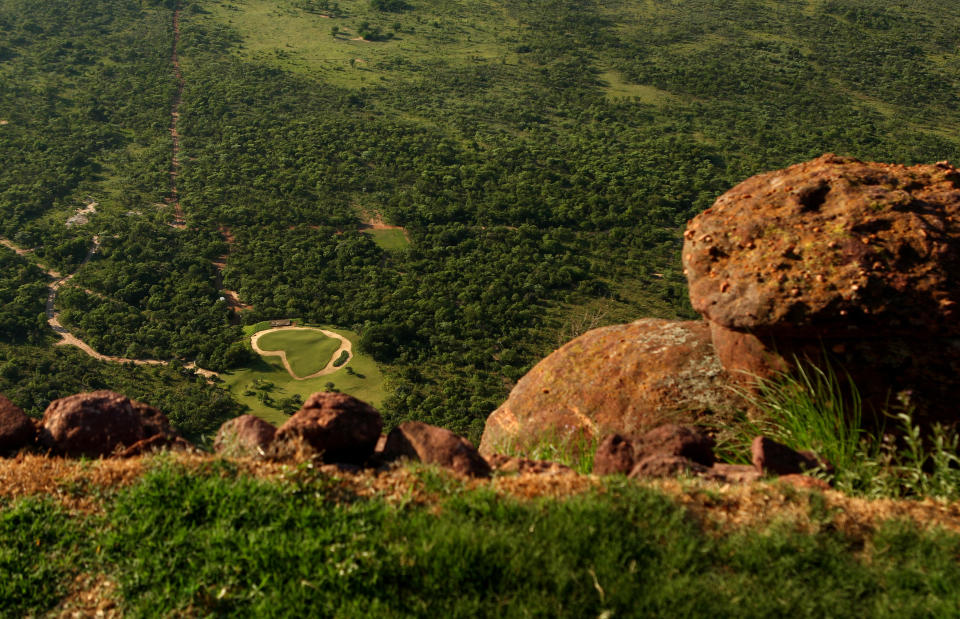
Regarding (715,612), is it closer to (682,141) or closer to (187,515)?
(187,515)

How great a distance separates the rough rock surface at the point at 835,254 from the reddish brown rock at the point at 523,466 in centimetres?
227

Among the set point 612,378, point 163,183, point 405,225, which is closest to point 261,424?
point 612,378

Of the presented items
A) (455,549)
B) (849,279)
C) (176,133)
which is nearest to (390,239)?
(176,133)

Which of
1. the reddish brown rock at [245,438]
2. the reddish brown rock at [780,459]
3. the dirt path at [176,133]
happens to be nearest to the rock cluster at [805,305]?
the reddish brown rock at [780,459]

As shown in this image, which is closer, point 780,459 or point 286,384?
point 780,459

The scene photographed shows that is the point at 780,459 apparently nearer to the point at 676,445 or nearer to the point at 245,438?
the point at 676,445

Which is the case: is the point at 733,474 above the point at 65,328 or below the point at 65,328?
above

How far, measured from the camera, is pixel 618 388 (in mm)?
7551

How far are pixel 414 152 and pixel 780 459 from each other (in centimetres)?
4793

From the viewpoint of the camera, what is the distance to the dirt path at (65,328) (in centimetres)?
2920

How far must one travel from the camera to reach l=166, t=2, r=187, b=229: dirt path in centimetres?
4255

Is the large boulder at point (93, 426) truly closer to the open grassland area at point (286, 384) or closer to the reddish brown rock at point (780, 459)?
the reddish brown rock at point (780, 459)

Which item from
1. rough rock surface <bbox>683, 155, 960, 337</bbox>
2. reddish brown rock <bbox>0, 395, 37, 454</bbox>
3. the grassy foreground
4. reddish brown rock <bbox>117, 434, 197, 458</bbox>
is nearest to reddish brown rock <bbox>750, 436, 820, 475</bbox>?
the grassy foreground

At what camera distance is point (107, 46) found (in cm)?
6825
